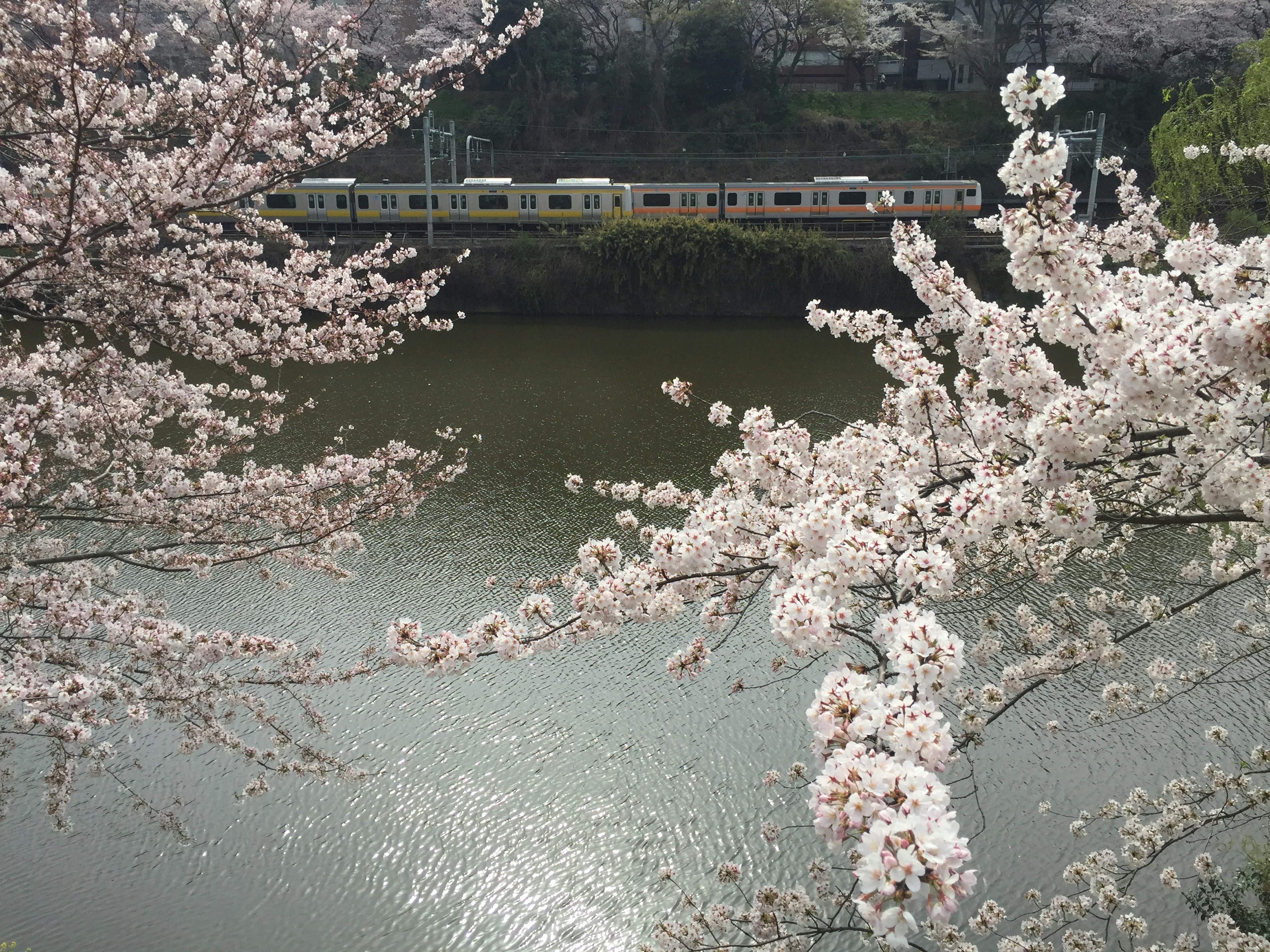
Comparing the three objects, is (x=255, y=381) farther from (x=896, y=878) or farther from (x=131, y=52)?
(x=896, y=878)

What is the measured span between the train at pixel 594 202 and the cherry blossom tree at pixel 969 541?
16.0 meters

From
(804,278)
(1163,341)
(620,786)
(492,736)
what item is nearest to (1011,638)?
(620,786)

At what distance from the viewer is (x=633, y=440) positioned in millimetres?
10320

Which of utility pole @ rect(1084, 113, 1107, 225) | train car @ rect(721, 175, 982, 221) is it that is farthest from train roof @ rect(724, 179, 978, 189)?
utility pole @ rect(1084, 113, 1107, 225)

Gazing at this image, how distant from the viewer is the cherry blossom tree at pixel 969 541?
176 cm

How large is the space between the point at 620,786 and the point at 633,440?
217 inches

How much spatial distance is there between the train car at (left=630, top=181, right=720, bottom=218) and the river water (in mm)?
13872

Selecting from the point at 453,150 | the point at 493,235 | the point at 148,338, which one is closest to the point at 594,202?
the point at 493,235

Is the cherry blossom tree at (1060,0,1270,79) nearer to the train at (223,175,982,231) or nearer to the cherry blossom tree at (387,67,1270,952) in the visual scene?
the train at (223,175,982,231)

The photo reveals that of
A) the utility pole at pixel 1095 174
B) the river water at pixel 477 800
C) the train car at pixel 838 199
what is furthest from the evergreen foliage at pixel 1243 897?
the train car at pixel 838 199

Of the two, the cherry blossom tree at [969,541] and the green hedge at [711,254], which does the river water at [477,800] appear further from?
the green hedge at [711,254]

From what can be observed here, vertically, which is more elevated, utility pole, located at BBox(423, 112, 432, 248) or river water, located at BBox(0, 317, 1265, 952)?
utility pole, located at BBox(423, 112, 432, 248)

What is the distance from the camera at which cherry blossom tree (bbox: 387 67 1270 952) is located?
176 centimetres

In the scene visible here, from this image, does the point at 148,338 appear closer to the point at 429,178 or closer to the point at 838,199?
the point at 429,178
